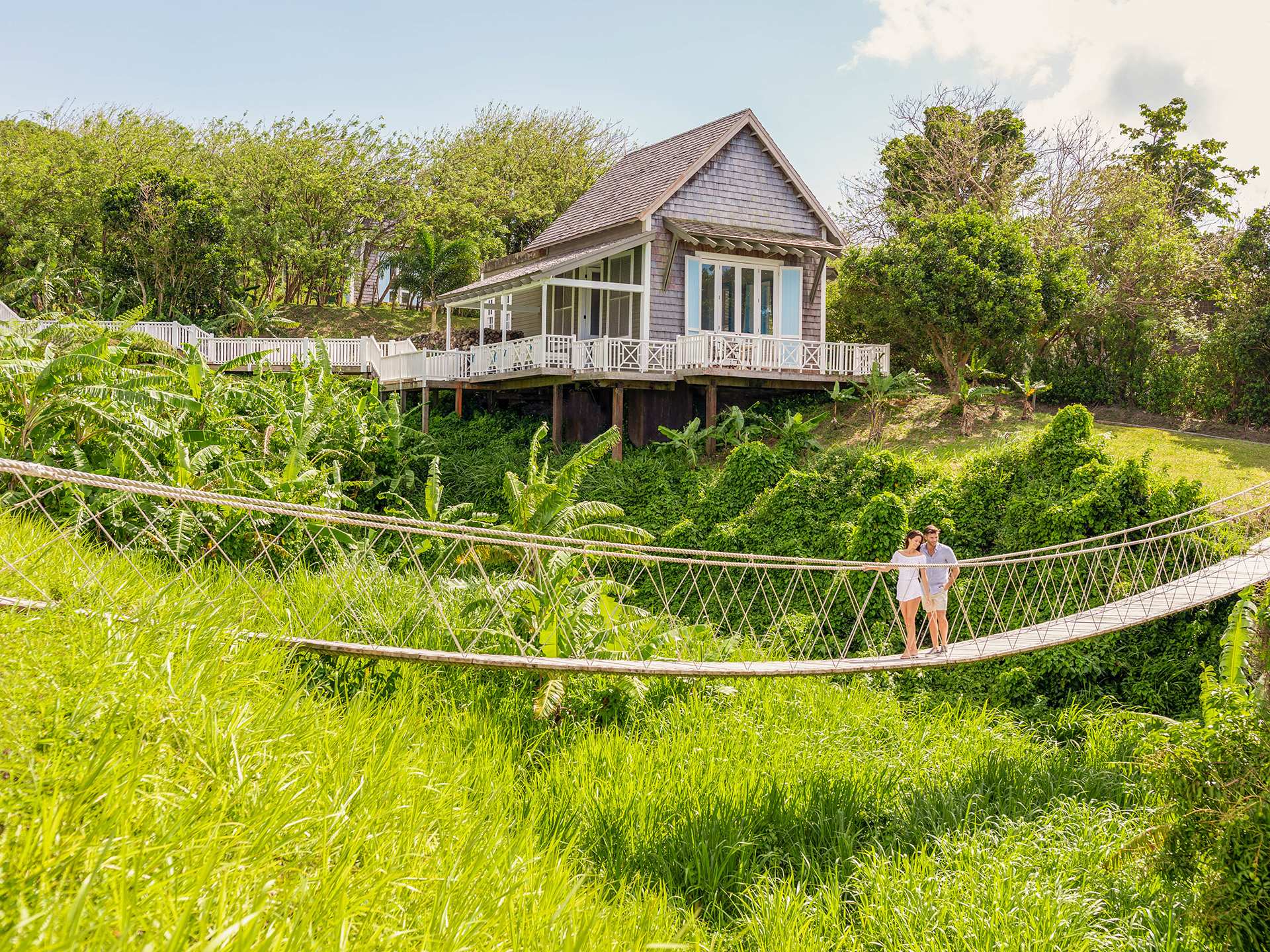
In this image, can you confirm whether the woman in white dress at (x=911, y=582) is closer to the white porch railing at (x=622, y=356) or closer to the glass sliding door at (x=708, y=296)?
the white porch railing at (x=622, y=356)

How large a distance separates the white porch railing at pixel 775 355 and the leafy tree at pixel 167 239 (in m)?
17.1

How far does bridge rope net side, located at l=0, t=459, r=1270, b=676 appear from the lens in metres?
6.27

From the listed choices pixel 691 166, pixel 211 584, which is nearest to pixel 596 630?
pixel 211 584

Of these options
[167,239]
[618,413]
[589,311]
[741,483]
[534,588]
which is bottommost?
[534,588]

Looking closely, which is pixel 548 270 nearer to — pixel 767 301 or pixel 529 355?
pixel 529 355

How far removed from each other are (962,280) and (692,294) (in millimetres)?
5114

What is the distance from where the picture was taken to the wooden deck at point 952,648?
6.09 metres

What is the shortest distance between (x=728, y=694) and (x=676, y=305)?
10.6 m

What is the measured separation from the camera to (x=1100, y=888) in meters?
5.99

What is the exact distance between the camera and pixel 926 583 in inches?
321

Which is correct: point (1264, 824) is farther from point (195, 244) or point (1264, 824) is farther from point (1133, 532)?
point (195, 244)

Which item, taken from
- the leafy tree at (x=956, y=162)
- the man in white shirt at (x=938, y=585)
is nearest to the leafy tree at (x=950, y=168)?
the leafy tree at (x=956, y=162)

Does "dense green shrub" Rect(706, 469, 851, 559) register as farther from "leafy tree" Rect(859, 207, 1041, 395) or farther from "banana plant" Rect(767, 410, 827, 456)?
"leafy tree" Rect(859, 207, 1041, 395)

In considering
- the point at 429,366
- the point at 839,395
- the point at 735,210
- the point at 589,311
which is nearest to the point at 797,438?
the point at 839,395
